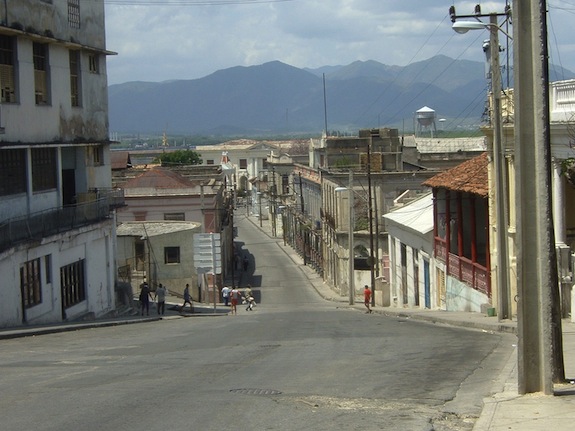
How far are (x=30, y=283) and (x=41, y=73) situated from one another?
7629 mm

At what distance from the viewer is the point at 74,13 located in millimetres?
34844

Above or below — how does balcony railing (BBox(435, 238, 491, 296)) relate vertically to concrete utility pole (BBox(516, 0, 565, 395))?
below

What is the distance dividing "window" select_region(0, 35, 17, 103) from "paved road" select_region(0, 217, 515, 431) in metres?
8.92

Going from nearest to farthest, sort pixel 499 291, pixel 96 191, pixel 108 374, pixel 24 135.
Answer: pixel 108 374, pixel 499 291, pixel 24 135, pixel 96 191

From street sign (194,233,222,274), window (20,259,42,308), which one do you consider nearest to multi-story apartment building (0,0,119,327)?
window (20,259,42,308)

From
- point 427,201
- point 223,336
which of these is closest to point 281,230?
point 427,201

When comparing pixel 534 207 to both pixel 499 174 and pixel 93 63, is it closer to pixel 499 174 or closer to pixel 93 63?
pixel 499 174

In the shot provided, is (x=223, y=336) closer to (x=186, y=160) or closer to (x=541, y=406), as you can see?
(x=541, y=406)

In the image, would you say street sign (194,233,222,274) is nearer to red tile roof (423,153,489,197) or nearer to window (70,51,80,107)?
window (70,51,80,107)

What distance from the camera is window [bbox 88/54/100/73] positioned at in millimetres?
37084

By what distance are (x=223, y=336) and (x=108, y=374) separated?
8.23 m

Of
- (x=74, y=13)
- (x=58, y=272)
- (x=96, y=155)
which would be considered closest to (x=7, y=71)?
(x=74, y=13)

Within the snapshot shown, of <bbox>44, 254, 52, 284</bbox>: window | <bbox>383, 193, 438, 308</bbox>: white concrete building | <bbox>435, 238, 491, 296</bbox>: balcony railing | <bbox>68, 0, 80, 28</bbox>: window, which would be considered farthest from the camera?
<bbox>383, 193, 438, 308</bbox>: white concrete building

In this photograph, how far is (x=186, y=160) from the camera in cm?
15038
